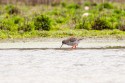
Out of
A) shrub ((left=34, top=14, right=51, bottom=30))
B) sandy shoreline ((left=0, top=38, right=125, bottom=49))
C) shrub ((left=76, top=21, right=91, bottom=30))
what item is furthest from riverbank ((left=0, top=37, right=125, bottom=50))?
shrub ((left=76, top=21, right=91, bottom=30))

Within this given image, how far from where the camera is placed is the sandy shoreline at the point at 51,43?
681 inches

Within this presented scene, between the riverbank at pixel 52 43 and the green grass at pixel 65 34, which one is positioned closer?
the riverbank at pixel 52 43

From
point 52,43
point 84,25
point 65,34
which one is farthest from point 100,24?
point 52,43

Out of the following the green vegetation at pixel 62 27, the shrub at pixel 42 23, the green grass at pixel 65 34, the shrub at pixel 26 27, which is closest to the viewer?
the green grass at pixel 65 34

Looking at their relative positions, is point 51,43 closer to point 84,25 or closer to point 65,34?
point 65,34

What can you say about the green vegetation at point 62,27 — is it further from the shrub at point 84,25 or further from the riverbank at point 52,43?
the riverbank at point 52,43
